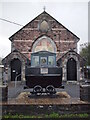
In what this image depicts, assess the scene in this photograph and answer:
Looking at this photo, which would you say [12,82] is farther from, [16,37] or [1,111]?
[1,111]

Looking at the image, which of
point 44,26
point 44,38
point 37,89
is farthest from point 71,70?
point 37,89

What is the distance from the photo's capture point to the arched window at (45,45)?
31.9 meters

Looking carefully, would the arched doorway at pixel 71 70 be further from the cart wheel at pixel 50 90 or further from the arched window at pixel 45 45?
the cart wheel at pixel 50 90

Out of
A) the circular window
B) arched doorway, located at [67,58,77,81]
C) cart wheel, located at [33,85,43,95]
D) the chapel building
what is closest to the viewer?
cart wheel, located at [33,85,43,95]

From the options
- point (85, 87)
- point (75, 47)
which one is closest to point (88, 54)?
point (75, 47)

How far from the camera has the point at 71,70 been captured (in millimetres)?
30203

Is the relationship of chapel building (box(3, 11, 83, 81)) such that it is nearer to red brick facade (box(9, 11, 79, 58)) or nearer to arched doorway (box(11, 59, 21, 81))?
red brick facade (box(9, 11, 79, 58))

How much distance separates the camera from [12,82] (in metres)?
29.9

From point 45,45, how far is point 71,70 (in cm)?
506

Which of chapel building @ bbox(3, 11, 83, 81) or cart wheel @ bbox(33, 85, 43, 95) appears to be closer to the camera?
cart wheel @ bbox(33, 85, 43, 95)

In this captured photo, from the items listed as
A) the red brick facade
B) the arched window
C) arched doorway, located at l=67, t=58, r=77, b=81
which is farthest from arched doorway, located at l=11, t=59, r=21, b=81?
arched doorway, located at l=67, t=58, r=77, b=81

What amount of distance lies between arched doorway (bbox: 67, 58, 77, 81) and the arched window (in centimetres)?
299

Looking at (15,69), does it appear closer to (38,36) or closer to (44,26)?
(38,36)

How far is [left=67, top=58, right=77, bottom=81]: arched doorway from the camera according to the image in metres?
30.0
